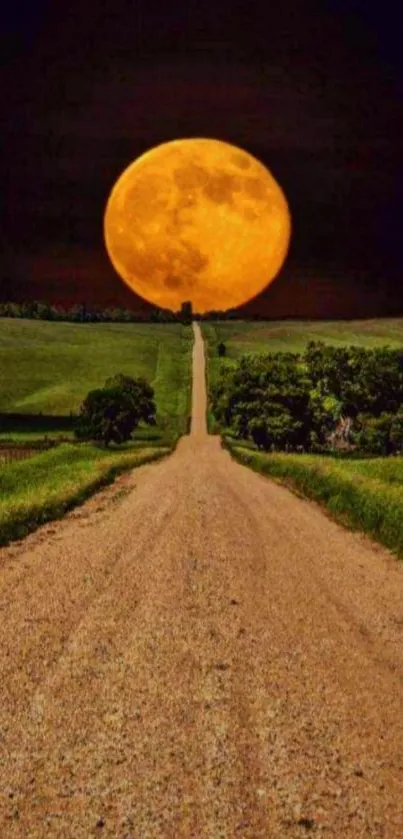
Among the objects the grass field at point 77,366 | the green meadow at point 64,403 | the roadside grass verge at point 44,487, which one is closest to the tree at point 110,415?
the green meadow at point 64,403

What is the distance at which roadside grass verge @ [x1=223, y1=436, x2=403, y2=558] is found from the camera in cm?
2358

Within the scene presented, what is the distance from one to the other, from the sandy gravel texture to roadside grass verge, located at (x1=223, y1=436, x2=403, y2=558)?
402 centimetres

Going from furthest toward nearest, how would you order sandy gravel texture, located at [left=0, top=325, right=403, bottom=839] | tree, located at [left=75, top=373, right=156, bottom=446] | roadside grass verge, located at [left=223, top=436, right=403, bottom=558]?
tree, located at [left=75, top=373, right=156, bottom=446] < roadside grass verge, located at [left=223, top=436, right=403, bottom=558] < sandy gravel texture, located at [left=0, top=325, right=403, bottom=839]

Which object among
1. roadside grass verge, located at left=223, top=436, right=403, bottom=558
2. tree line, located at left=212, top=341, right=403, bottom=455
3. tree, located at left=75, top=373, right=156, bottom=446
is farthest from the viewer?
tree, located at left=75, top=373, right=156, bottom=446

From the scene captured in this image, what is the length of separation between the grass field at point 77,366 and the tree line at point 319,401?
1673cm

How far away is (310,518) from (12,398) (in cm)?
10567

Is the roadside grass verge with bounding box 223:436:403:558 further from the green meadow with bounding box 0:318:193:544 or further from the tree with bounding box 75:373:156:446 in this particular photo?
the tree with bounding box 75:373:156:446

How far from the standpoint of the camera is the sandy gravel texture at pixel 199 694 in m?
7.16

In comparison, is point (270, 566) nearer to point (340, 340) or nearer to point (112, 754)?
point (112, 754)

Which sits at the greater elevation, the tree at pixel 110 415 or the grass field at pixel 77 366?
the grass field at pixel 77 366

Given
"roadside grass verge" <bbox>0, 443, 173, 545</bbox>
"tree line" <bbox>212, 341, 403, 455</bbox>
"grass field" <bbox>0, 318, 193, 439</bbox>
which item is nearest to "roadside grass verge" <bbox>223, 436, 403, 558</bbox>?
"roadside grass verge" <bbox>0, 443, 173, 545</bbox>

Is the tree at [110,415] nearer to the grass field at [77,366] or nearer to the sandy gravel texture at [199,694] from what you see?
the grass field at [77,366]

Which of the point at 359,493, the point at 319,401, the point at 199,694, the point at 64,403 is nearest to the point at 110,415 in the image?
the point at 319,401

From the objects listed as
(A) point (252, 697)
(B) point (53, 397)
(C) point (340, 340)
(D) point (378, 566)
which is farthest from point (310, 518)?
(C) point (340, 340)
